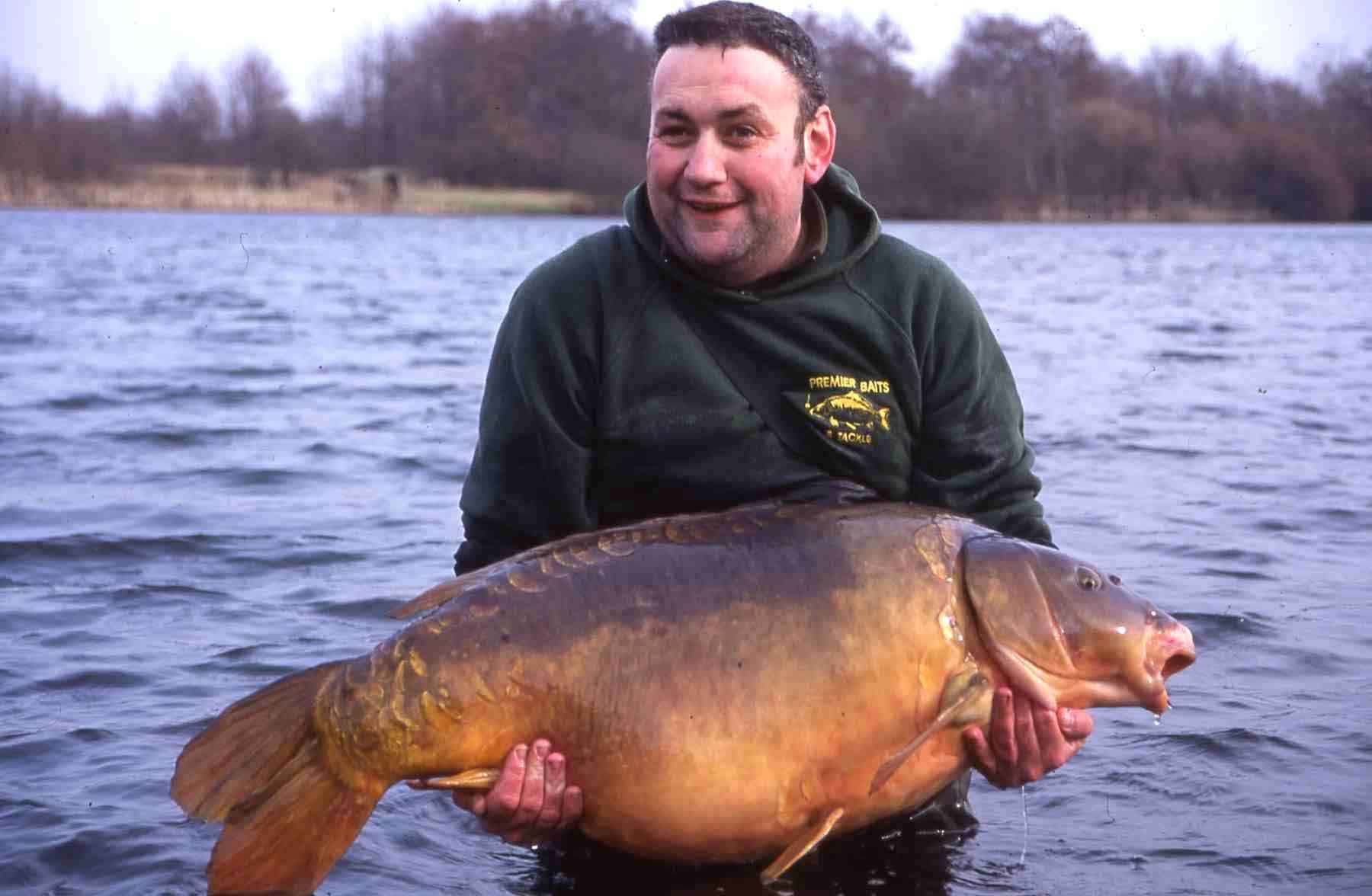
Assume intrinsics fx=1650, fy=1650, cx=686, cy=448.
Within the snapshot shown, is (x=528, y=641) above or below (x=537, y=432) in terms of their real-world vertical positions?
below

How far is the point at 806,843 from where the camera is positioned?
327 centimetres

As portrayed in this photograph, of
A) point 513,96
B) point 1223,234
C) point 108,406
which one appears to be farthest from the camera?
point 513,96

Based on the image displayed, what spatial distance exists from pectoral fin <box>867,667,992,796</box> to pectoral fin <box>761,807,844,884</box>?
0.31 ft

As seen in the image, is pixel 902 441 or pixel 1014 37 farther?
pixel 1014 37

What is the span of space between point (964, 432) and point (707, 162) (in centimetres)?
92

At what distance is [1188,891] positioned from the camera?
403 cm

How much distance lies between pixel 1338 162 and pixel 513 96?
32676mm

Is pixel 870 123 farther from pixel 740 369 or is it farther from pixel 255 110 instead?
pixel 740 369

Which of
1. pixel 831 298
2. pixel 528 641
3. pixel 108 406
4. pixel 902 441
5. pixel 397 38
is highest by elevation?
pixel 397 38

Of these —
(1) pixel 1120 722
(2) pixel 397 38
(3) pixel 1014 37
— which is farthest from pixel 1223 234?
(1) pixel 1120 722

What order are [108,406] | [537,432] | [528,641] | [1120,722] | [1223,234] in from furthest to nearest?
[1223,234], [108,406], [1120,722], [537,432], [528,641]

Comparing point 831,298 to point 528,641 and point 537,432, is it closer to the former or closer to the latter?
point 537,432

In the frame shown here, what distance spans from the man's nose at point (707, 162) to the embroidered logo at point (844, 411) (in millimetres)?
561

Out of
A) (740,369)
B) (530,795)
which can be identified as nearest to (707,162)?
(740,369)
